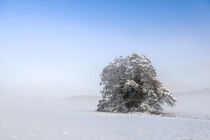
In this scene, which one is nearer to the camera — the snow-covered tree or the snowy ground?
the snowy ground

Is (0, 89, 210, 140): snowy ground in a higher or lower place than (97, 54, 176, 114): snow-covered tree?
lower

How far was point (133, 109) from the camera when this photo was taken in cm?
3195

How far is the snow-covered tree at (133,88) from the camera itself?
1251 inches

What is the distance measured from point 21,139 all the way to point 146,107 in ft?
73.7

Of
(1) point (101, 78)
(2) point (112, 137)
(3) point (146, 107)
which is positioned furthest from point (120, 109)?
(2) point (112, 137)

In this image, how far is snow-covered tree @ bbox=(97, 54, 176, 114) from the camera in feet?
104

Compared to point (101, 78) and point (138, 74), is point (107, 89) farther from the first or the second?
point (138, 74)

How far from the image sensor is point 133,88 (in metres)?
33.3

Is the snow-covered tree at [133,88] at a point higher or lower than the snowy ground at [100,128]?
higher

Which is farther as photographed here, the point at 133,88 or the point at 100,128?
the point at 133,88

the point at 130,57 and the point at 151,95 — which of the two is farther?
the point at 130,57

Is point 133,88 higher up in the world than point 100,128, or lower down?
higher up

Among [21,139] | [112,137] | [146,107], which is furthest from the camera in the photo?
[146,107]

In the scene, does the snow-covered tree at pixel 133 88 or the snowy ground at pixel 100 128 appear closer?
the snowy ground at pixel 100 128
